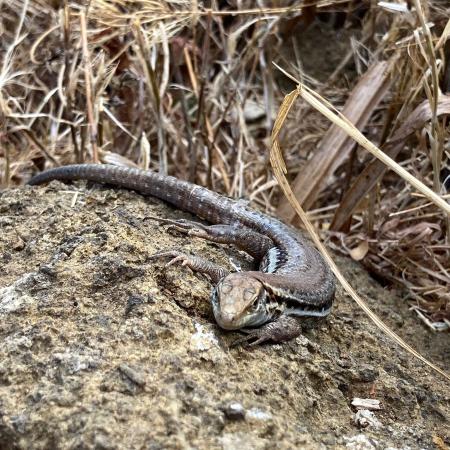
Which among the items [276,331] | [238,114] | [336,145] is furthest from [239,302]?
[238,114]

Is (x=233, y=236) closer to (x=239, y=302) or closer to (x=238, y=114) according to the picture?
(x=239, y=302)

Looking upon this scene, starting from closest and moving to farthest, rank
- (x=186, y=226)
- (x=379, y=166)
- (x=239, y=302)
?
1. (x=239, y=302)
2. (x=186, y=226)
3. (x=379, y=166)

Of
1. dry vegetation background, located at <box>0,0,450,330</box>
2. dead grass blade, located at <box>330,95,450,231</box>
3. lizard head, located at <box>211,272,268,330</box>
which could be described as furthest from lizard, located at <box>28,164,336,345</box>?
dead grass blade, located at <box>330,95,450,231</box>

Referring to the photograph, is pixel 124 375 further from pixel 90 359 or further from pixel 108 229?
pixel 108 229

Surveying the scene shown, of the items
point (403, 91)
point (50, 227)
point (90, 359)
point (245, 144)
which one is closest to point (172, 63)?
point (245, 144)

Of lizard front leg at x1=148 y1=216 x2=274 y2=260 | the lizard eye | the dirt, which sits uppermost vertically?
the lizard eye

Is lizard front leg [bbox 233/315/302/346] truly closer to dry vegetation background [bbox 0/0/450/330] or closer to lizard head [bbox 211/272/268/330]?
lizard head [bbox 211/272/268/330]
